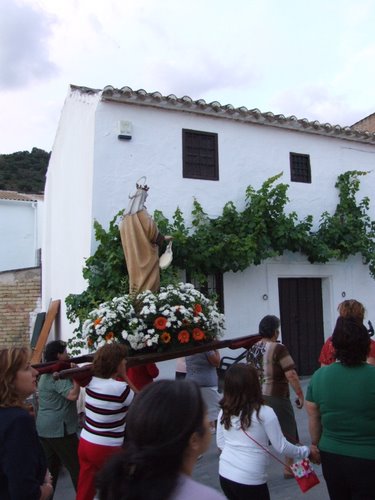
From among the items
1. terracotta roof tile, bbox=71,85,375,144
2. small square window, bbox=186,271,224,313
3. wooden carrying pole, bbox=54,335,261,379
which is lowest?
wooden carrying pole, bbox=54,335,261,379

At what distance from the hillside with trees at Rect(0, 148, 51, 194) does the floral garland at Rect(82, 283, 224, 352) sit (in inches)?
1064

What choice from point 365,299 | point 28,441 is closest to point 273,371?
point 28,441

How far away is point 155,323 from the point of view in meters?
4.66

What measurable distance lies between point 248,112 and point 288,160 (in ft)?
4.41

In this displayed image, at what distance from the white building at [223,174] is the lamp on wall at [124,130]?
0.02 meters

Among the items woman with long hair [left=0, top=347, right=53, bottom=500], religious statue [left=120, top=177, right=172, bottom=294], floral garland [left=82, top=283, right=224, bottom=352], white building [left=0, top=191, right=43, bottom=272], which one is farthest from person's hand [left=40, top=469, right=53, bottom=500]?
white building [left=0, top=191, right=43, bottom=272]

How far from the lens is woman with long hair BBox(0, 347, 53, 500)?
2182 mm

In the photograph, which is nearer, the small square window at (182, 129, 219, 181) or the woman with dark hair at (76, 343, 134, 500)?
the woman with dark hair at (76, 343, 134, 500)

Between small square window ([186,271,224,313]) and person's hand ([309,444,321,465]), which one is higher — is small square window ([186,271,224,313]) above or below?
above

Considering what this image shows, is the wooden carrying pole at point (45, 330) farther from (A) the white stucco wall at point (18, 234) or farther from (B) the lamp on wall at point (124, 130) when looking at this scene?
(A) the white stucco wall at point (18, 234)

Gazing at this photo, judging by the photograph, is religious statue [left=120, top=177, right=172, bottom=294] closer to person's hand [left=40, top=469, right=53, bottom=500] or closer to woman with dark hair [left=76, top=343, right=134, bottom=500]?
woman with dark hair [left=76, top=343, right=134, bottom=500]

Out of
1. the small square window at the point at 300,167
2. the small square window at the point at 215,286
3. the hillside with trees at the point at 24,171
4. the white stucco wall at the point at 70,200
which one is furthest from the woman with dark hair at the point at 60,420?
the hillside with trees at the point at 24,171

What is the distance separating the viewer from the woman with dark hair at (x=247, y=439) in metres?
2.78

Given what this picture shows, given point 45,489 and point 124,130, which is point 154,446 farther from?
point 124,130
